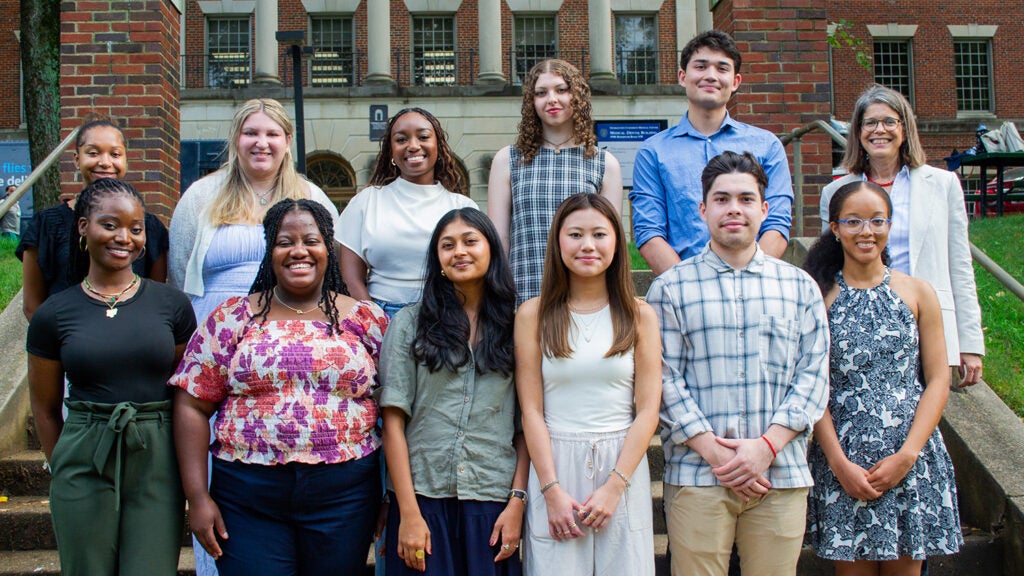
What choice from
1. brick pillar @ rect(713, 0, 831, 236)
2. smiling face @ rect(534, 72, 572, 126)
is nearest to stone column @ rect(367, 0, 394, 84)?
brick pillar @ rect(713, 0, 831, 236)

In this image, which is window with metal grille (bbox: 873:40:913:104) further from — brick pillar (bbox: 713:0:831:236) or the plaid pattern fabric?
the plaid pattern fabric

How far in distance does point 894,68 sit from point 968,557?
23.9 metres

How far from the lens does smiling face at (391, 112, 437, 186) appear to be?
3395 mm

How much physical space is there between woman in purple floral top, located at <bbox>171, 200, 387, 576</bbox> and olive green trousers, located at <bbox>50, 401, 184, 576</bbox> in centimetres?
11

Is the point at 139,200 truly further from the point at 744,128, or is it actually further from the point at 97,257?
the point at 744,128

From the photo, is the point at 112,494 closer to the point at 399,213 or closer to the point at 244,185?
the point at 244,185

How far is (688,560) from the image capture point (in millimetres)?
2666

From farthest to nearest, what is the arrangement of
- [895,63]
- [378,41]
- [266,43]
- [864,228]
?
[895,63] → [378,41] → [266,43] → [864,228]

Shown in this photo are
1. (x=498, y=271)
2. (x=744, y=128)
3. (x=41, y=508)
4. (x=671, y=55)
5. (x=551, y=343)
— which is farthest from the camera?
(x=671, y=55)

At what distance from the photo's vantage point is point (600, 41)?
2038 cm

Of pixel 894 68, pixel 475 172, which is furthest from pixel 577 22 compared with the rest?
pixel 894 68

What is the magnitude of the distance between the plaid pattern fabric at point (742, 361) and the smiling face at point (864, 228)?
1.02 feet

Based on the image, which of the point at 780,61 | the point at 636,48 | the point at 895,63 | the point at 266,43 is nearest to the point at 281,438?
the point at 780,61

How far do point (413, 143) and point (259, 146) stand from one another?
0.65 m
